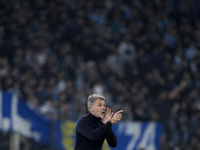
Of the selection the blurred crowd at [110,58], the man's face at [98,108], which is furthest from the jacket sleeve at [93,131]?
the blurred crowd at [110,58]

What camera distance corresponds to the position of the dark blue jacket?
4684 mm

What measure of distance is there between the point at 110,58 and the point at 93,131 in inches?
349

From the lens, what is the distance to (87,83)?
41.6ft

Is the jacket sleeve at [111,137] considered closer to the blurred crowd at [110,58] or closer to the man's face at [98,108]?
the man's face at [98,108]

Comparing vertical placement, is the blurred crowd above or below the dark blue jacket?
above

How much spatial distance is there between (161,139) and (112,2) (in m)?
6.31

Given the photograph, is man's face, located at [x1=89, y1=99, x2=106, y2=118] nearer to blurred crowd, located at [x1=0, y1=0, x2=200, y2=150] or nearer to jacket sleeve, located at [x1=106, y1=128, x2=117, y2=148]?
jacket sleeve, located at [x1=106, y1=128, x2=117, y2=148]

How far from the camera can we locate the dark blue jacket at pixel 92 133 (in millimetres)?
4684

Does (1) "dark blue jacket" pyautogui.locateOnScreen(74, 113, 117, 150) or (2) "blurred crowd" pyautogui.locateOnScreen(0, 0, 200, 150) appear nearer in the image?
(1) "dark blue jacket" pyautogui.locateOnScreen(74, 113, 117, 150)

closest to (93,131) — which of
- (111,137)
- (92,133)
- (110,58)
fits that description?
(92,133)

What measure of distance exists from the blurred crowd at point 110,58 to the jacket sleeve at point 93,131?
582 centimetres

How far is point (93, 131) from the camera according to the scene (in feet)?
15.5

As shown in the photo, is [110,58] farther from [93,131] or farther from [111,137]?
[93,131]

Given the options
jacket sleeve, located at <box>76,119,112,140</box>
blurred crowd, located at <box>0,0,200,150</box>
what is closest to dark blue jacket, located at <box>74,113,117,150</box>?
jacket sleeve, located at <box>76,119,112,140</box>
